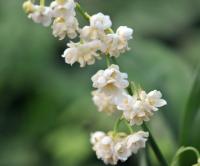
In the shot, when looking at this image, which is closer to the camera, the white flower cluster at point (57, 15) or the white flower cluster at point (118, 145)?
the white flower cluster at point (57, 15)

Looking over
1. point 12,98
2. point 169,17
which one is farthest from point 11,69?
point 169,17

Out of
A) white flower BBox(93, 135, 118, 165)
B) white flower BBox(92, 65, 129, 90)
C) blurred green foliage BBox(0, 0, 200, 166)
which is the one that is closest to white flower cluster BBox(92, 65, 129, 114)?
white flower BBox(92, 65, 129, 90)

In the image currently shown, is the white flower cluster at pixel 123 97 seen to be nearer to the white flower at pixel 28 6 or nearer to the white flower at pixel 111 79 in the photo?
the white flower at pixel 111 79

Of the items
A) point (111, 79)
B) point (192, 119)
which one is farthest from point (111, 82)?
point (192, 119)

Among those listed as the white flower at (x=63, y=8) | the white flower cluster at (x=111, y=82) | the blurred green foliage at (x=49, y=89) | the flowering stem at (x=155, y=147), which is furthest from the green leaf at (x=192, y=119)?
the blurred green foliage at (x=49, y=89)

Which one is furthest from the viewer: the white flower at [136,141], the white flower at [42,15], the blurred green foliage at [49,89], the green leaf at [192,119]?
the blurred green foliage at [49,89]

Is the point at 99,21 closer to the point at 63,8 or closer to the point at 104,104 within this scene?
the point at 63,8
